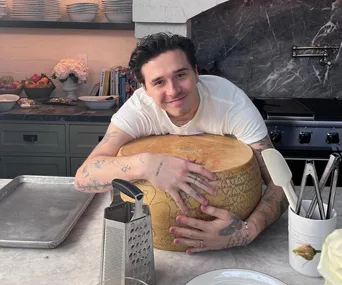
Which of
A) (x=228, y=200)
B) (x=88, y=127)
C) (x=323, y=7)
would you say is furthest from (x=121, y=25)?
(x=228, y=200)

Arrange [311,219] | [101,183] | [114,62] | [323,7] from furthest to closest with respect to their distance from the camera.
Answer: [114,62]
[323,7]
[101,183]
[311,219]

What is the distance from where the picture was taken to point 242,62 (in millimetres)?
3057

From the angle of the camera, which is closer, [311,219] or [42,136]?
[311,219]

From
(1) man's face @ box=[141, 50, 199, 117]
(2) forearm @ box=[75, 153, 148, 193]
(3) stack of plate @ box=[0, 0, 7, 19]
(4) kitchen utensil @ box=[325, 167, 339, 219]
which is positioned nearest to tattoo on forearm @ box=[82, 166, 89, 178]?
(2) forearm @ box=[75, 153, 148, 193]

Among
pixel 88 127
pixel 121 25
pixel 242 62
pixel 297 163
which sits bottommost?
pixel 297 163

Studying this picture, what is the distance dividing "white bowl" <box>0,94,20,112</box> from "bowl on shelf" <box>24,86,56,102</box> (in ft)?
0.57

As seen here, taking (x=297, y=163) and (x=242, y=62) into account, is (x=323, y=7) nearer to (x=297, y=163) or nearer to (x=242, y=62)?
(x=242, y=62)

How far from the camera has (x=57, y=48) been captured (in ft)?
10.5

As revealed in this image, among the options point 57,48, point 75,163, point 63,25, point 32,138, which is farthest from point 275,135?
point 57,48

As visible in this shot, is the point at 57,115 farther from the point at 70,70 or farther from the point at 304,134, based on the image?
the point at 304,134

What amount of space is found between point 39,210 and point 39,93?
200cm

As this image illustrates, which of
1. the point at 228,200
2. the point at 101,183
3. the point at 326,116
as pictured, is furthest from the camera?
the point at 326,116

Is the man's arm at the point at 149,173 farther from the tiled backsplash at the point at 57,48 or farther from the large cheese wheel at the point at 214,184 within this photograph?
the tiled backsplash at the point at 57,48

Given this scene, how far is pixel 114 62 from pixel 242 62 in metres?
0.88
